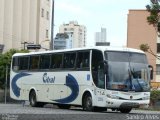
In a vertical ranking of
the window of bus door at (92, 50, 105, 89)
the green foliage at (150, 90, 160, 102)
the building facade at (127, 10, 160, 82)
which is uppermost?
the building facade at (127, 10, 160, 82)

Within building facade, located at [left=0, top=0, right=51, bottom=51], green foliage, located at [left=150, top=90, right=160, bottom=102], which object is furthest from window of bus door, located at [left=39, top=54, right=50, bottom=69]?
building facade, located at [left=0, top=0, right=51, bottom=51]

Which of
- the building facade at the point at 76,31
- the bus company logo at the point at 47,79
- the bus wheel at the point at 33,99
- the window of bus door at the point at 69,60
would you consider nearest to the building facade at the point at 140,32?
the building facade at the point at 76,31

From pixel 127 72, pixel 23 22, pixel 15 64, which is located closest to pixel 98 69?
pixel 127 72

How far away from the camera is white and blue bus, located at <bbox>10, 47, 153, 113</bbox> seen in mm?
26844

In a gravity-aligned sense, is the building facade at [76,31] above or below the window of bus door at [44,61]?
above

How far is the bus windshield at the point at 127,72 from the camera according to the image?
26781 millimetres

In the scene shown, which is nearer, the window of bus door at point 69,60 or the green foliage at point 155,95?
the window of bus door at point 69,60

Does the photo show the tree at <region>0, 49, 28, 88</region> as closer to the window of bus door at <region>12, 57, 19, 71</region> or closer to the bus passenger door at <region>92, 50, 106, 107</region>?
the window of bus door at <region>12, 57, 19, 71</region>

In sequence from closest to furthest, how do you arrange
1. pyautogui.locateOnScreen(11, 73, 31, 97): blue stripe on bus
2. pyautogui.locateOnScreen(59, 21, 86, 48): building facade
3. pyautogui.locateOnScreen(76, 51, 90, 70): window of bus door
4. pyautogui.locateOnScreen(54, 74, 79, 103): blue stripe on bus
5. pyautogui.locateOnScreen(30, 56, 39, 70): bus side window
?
pyautogui.locateOnScreen(76, 51, 90, 70): window of bus door, pyautogui.locateOnScreen(54, 74, 79, 103): blue stripe on bus, pyautogui.locateOnScreen(30, 56, 39, 70): bus side window, pyautogui.locateOnScreen(11, 73, 31, 97): blue stripe on bus, pyautogui.locateOnScreen(59, 21, 86, 48): building facade

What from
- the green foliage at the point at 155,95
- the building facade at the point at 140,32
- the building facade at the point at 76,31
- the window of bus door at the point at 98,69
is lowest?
the green foliage at the point at 155,95

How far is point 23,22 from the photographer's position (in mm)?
77875

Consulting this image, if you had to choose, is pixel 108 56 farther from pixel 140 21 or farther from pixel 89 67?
pixel 140 21

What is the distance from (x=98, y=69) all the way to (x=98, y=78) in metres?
0.43

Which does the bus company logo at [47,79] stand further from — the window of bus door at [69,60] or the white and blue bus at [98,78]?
the window of bus door at [69,60]
